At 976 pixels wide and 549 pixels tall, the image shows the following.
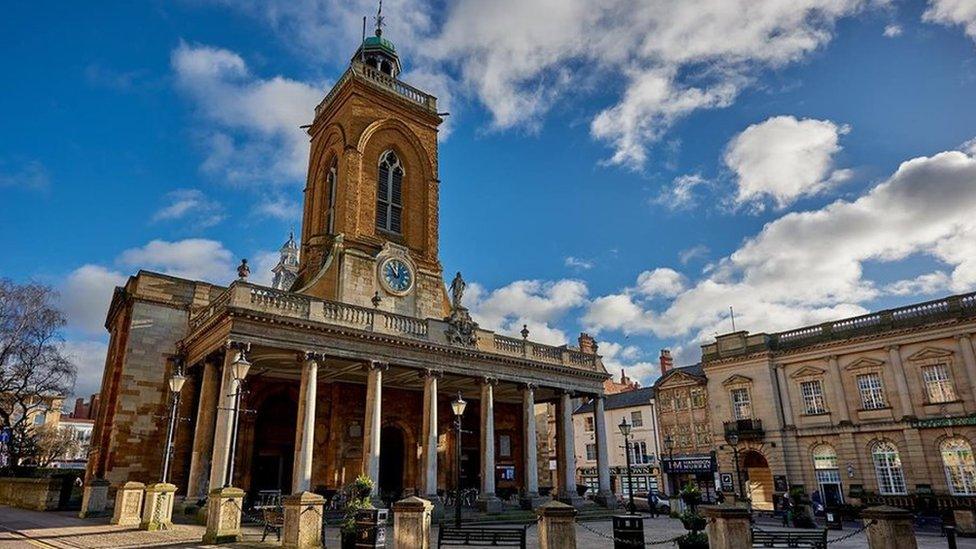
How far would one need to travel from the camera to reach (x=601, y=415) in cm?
2989

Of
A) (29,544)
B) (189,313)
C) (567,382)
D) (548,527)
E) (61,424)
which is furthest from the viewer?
(61,424)

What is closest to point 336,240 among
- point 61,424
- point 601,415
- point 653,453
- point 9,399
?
point 601,415

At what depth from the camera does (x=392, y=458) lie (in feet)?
94.6

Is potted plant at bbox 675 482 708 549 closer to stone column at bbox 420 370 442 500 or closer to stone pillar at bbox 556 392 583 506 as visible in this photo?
stone column at bbox 420 370 442 500

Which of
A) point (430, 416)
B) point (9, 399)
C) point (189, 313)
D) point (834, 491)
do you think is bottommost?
point (834, 491)

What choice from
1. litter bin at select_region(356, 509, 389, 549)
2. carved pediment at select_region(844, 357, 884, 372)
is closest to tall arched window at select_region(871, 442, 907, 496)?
carved pediment at select_region(844, 357, 884, 372)

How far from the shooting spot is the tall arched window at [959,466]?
27872 mm

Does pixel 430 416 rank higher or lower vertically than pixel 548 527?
higher

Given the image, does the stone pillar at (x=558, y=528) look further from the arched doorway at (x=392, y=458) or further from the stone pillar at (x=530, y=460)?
the arched doorway at (x=392, y=458)

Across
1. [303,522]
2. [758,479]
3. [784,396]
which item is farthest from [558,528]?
[758,479]

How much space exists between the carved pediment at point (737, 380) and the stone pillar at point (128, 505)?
33411mm

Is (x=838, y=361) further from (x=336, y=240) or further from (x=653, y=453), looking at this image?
(x=336, y=240)

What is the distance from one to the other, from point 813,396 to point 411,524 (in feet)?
102

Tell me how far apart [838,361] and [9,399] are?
46288 mm
